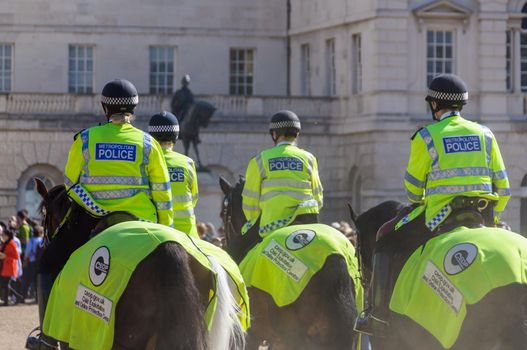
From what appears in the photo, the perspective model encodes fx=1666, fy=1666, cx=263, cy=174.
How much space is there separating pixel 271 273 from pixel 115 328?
3825 mm

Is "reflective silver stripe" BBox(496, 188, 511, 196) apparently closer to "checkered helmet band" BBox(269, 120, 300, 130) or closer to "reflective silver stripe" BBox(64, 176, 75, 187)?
"reflective silver stripe" BBox(64, 176, 75, 187)

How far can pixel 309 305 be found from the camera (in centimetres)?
1388

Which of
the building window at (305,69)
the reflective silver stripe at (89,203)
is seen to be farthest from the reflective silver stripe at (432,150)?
the building window at (305,69)

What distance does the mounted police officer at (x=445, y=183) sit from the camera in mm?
12188

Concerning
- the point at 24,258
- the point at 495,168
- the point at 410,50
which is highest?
the point at 410,50

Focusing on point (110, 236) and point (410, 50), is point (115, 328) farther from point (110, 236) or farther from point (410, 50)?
point (410, 50)

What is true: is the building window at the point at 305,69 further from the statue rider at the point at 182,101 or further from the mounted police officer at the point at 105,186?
the mounted police officer at the point at 105,186

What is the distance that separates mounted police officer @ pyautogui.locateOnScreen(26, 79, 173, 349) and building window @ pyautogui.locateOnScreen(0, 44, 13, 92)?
136ft

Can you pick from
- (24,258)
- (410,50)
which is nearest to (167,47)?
(410,50)

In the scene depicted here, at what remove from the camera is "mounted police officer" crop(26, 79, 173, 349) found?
12133 millimetres

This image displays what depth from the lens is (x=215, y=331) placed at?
1064cm

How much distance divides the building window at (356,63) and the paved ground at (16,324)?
747 inches

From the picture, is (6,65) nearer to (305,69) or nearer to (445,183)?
(305,69)

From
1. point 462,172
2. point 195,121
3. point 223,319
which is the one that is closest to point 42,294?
point 223,319
